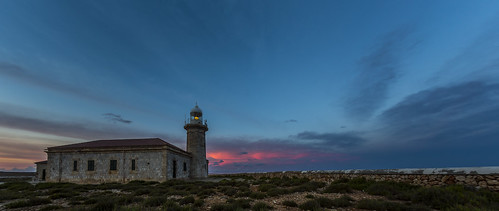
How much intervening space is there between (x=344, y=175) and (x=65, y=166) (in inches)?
1089

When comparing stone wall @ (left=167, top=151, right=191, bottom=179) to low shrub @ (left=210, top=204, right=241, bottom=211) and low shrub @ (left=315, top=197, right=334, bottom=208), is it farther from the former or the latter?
low shrub @ (left=315, top=197, right=334, bottom=208)

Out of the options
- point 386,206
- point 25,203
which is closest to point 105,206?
point 25,203

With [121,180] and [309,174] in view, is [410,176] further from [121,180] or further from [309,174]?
[121,180]

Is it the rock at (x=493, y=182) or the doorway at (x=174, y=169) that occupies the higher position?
the rock at (x=493, y=182)

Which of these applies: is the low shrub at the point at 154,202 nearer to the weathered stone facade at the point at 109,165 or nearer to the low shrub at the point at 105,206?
the low shrub at the point at 105,206

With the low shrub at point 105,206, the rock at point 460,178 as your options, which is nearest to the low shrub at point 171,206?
the low shrub at point 105,206

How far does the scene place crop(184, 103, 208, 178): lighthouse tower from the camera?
102 feet

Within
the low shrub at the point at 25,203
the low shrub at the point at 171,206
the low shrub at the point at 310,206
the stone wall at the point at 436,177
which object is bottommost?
the low shrub at the point at 25,203

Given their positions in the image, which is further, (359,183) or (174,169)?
(174,169)

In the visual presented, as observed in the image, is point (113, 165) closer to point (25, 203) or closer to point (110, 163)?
point (110, 163)

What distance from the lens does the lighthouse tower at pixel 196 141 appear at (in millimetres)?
31062

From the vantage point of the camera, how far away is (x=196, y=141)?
3131 centimetres

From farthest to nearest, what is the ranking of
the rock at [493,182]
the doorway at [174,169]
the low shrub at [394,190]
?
1. the doorway at [174,169]
2. the low shrub at [394,190]
3. the rock at [493,182]

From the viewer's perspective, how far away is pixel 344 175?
1614cm
